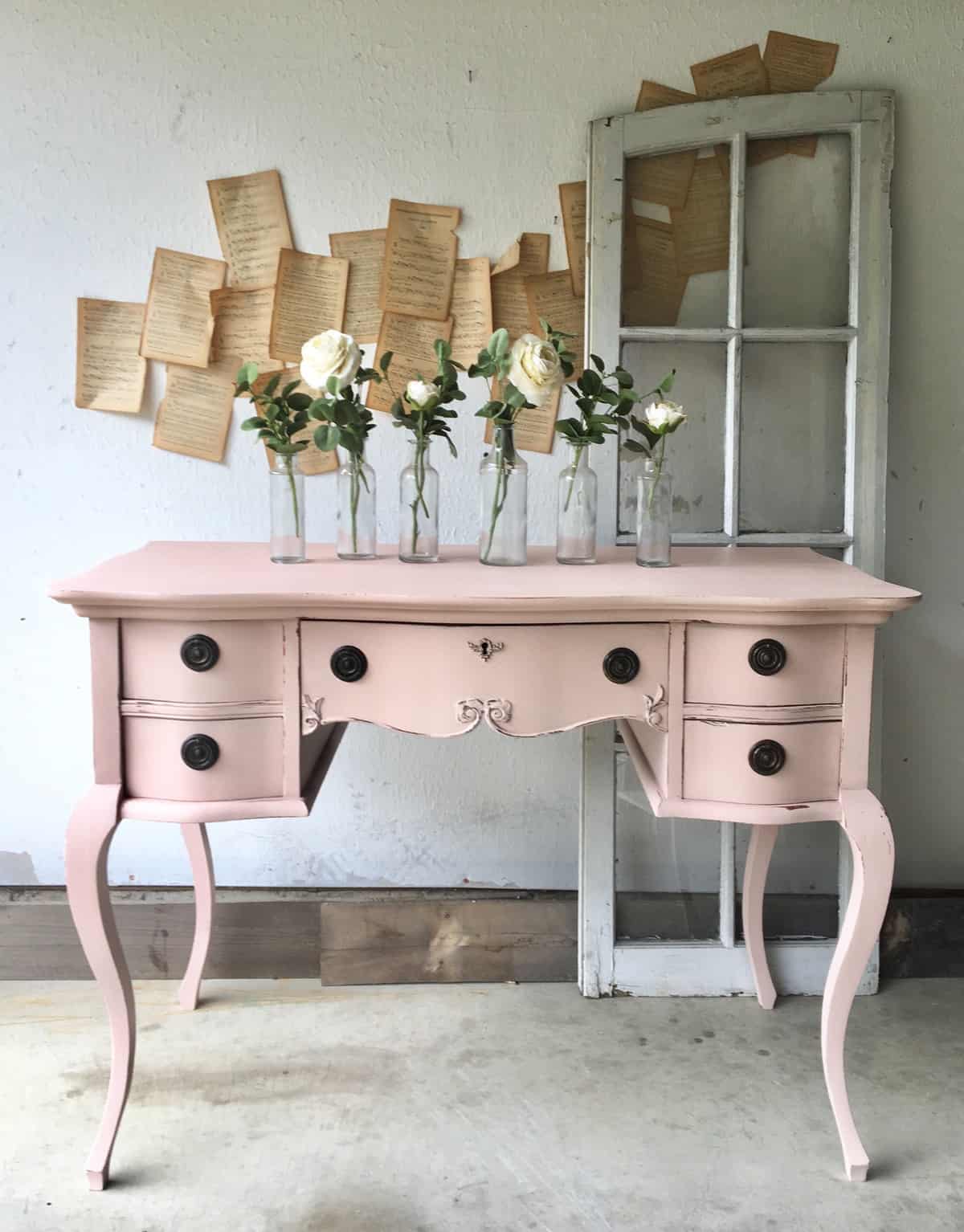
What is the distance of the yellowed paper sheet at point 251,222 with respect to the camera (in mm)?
2350

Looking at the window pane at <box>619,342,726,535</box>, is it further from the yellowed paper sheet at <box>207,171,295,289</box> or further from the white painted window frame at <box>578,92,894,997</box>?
the yellowed paper sheet at <box>207,171,295,289</box>

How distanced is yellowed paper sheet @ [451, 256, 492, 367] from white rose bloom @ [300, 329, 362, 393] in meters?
0.50

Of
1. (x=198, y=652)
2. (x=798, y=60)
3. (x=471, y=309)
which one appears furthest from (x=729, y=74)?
(x=198, y=652)

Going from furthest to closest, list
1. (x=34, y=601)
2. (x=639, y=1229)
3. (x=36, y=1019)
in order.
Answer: (x=34, y=601), (x=36, y=1019), (x=639, y=1229)

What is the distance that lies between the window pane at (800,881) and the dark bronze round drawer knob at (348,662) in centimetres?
109

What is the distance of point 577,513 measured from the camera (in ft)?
6.82

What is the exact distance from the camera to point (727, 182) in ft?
7.65

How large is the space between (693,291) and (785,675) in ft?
3.27

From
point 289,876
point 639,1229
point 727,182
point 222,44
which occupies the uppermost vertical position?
point 222,44

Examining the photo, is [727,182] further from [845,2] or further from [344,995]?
[344,995]

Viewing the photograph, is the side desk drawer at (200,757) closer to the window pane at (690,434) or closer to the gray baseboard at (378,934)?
the gray baseboard at (378,934)

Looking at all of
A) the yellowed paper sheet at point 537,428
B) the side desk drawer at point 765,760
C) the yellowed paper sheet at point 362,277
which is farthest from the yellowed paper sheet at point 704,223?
the side desk drawer at point 765,760

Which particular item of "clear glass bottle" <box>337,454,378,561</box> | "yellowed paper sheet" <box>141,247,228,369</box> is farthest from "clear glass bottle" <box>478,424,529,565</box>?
"yellowed paper sheet" <box>141,247,228,369</box>

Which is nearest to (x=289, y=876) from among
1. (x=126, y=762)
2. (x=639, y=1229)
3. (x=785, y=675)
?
(x=126, y=762)
